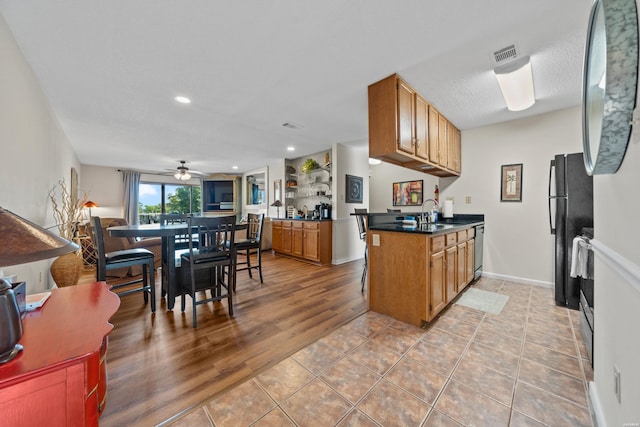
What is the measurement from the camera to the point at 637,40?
759mm

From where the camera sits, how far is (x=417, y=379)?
1531mm

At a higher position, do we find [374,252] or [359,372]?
[374,252]

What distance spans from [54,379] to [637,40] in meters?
2.00

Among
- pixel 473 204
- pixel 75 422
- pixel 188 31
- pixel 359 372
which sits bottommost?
pixel 359 372

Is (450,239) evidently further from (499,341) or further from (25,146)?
(25,146)

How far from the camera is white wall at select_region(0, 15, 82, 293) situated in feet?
5.66

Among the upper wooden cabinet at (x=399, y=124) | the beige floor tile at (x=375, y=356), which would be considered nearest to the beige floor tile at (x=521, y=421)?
the beige floor tile at (x=375, y=356)

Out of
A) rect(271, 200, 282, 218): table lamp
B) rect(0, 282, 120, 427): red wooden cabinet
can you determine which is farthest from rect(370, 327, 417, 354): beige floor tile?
rect(271, 200, 282, 218): table lamp

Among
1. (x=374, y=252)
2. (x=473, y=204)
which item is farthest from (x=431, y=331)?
(x=473, y=204)

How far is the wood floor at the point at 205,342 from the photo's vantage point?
1.39 metres

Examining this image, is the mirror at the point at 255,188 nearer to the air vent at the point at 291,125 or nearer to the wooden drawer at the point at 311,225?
the wooden drawer at the point at 311,225

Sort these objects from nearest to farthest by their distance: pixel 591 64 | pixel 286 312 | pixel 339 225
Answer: pixel 591 64, pixel 286 312, pixel 339 225

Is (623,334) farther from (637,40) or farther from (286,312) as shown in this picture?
(286,312)

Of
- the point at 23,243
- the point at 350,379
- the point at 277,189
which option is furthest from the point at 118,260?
the point at 277,189
